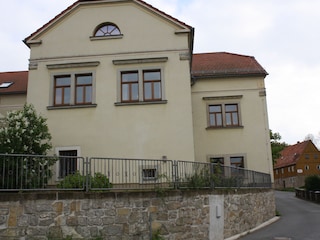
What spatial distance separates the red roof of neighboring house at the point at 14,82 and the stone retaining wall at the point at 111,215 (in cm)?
1573

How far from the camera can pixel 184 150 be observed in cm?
1719

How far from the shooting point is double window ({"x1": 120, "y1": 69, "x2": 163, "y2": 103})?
711 inches

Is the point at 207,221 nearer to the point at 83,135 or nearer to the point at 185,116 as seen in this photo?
the point at 185,116

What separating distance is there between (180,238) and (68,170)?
384 centimetres

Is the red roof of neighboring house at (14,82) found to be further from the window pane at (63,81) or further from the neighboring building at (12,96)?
the window pane at (63,81)

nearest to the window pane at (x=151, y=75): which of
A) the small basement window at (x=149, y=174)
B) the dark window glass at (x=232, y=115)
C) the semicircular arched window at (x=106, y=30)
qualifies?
the semicircular arched window at (x=106, y=30)

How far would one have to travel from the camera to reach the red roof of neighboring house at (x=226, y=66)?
24.4 meters

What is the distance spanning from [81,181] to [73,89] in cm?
897

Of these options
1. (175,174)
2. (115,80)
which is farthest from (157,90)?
(175,174)

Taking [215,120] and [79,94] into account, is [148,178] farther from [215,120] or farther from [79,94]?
[215,120]

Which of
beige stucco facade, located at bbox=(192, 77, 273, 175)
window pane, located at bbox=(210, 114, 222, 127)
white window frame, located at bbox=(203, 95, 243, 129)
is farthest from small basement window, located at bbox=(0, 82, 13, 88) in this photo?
window pane, located at bbox=(210, 114, 222, 127)

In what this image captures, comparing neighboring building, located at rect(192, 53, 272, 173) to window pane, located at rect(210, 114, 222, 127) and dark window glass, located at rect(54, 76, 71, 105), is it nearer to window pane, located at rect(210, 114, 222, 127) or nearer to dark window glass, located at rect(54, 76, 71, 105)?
window pane, located at rect(210, 114, 222, 127)

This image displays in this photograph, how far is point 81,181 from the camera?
10.2 m

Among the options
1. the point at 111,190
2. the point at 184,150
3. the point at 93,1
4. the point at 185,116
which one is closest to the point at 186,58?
the point at 185,116
